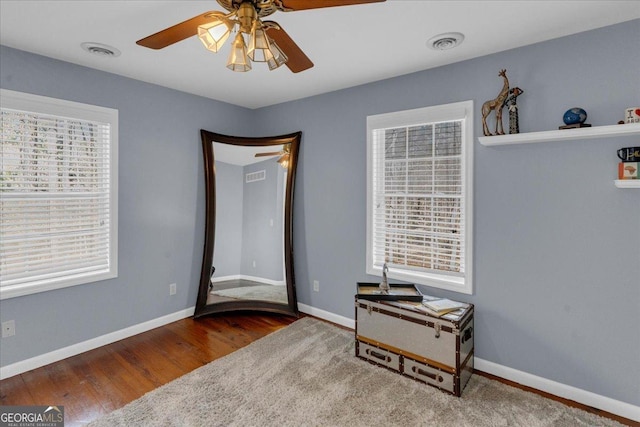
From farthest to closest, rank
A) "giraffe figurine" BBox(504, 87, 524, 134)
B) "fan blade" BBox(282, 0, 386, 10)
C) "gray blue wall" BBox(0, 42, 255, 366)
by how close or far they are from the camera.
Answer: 1. "gray blue wall" BBox(0, 42, 255, 366)
2. "giraffe figurine" BBox(504, 87, 524, 134)
3. "fan blade" BBox(282, 0, 386, 10)

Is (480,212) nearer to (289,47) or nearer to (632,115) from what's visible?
(632,115)

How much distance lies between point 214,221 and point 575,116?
11.0 feet

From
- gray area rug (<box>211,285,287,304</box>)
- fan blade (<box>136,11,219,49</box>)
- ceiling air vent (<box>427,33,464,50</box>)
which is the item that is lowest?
gray area rug (<box>211,285,287,304</box>)

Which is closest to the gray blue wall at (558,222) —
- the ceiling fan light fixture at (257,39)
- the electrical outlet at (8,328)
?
the ceiling fan light fixture at (257,39)

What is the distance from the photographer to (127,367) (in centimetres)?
263

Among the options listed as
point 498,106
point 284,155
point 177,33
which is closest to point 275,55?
point 177,33

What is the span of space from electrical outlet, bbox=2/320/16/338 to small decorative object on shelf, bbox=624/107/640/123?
4493 millimetres

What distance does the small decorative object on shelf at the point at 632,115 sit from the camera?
194cm

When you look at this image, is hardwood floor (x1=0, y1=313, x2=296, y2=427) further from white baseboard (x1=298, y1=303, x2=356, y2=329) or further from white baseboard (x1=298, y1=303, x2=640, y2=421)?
white baseboard (x1=298, y1=303, x2=640, y2=421)

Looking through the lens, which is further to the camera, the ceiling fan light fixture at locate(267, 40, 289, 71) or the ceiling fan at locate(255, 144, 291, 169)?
the ceiling fan at locate(255, 144, 291, 169)

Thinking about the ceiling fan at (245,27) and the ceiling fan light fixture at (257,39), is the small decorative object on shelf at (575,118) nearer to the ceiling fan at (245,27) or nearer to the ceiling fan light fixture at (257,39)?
the ceiling fan at (245,27)

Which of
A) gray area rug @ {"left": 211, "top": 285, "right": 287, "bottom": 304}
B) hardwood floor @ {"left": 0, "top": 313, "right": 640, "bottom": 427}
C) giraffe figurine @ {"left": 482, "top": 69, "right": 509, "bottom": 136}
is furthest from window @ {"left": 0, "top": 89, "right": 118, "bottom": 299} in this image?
giraffe figurine @ {"left": 482, "top": 69, "right": 509, "bottom": 136}

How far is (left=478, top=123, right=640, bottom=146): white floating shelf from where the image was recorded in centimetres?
194

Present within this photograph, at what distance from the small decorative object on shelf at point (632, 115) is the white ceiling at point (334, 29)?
48 cm
